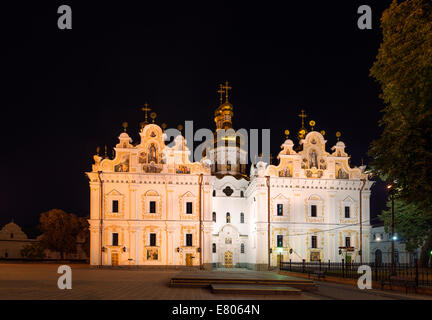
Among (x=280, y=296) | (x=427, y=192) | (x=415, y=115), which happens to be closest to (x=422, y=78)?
(x=415, y=115)

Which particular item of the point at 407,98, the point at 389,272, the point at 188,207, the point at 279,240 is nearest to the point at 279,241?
the point at 279,240

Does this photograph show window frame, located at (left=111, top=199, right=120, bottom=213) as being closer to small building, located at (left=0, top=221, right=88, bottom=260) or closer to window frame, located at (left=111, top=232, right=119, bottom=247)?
window frame, located at (left=111, top=232, right=119, bottom=247)

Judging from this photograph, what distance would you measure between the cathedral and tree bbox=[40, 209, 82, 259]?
16879 mm

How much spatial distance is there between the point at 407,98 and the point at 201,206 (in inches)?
1185

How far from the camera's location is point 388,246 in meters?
60.9

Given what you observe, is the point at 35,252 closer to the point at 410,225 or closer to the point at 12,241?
the point at 12,241

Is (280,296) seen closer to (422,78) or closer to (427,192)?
(427,192)

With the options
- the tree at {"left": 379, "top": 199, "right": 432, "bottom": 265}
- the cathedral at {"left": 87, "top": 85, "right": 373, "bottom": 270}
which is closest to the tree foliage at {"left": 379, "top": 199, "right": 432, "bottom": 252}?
the tree at {"left": 379, "top": 199, "right": 432, "bottom": 265}

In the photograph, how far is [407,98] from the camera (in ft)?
67.7

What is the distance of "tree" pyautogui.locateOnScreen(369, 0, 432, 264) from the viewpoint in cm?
1894

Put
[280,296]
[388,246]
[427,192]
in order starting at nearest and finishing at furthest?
[280,296] < [427,192] < [388,246]

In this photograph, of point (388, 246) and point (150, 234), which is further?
point (388, 246)

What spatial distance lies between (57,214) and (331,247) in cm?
3508

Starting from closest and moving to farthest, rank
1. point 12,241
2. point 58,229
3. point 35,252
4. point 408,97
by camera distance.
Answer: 1. point 408,97
2. point 58,229
3. point 35,252
4. point 12,241
